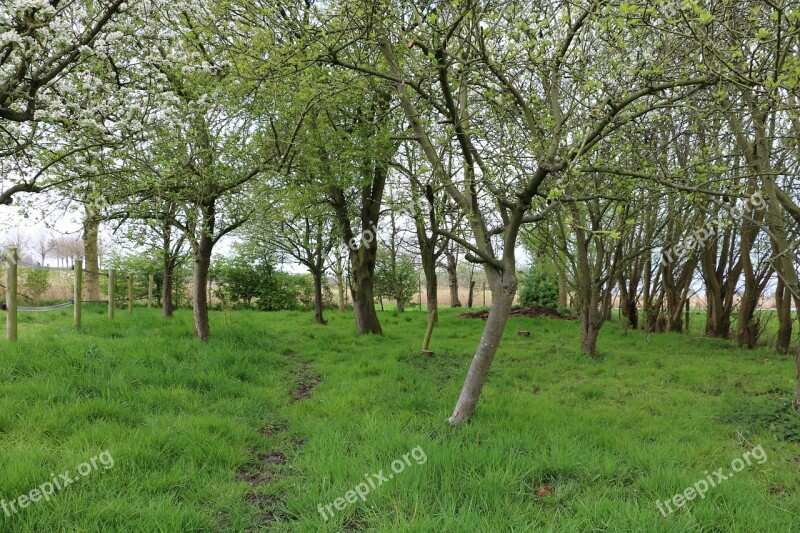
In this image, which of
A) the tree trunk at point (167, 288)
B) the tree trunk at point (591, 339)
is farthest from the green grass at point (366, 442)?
the tree trunk at point (167, 288)

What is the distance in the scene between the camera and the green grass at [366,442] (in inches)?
117

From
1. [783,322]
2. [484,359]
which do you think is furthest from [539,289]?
[484,359]

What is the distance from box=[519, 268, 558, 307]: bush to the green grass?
12546 millimetres

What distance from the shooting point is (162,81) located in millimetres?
6375

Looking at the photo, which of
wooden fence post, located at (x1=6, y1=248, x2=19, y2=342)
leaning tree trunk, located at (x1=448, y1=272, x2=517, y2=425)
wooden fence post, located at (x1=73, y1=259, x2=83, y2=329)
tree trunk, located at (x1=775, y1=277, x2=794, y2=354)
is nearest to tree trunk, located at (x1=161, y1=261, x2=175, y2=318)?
wooden fence post, located at (x1=73, y1=259, x2=83, y2=329)

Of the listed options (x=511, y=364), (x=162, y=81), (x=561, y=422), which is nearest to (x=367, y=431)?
(x=561, y=422)

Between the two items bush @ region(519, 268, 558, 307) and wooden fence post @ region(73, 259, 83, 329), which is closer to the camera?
wooden fence post @ region(73, 259, 83, 329)

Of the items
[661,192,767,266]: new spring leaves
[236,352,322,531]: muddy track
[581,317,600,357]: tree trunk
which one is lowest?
[236,352,322,531]: muddy track

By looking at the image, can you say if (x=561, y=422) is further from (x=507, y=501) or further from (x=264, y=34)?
(x=264, y=34)

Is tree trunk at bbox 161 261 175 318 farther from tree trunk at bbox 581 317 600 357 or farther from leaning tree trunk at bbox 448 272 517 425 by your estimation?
tree trunk at bbox 581 317 600 357

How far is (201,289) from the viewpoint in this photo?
8773 millimetres

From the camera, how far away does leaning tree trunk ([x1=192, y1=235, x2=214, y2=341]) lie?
8562mm

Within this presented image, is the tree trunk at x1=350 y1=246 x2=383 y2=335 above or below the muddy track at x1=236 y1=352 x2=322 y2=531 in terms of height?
above

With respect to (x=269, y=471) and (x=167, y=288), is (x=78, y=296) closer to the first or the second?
(x=167, y=288)
